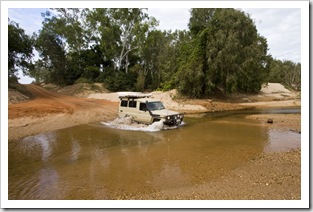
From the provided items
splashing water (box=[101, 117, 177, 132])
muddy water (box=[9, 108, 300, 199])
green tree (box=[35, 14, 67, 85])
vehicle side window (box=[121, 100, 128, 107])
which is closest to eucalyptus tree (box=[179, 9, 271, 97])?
vehicle side window (box=[121, 100, 128, 107])

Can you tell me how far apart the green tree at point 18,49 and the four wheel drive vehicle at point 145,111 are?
657 inches

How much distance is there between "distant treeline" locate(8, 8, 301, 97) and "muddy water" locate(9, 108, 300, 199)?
18275 mm

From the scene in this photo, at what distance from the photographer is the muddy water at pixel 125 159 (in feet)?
18.2

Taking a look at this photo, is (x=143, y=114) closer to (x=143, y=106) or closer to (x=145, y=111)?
(x=145, y=111)

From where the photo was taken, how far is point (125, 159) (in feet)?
25.6

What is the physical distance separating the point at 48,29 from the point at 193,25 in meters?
28.0

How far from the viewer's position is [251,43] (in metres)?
31.5

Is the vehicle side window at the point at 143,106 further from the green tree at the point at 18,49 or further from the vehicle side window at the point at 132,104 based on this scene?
the green tree at the point at 18,49

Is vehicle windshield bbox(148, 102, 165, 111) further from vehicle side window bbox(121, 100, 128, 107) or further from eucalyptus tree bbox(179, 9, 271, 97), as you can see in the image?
eucalyptus tree bbox(179, 9, 271, 97)

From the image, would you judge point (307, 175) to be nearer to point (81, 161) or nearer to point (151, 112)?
point (81, 161)

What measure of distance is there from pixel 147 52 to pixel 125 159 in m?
43.5

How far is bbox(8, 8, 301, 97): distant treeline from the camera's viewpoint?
2855cm

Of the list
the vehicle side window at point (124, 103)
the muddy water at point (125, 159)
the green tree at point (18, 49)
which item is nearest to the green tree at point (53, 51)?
the green tree at point (18, 49)

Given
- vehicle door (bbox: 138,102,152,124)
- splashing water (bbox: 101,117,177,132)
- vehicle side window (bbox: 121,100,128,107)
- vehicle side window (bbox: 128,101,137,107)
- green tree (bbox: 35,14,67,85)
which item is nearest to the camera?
splashing water (bbox: 101,117,177,132)
